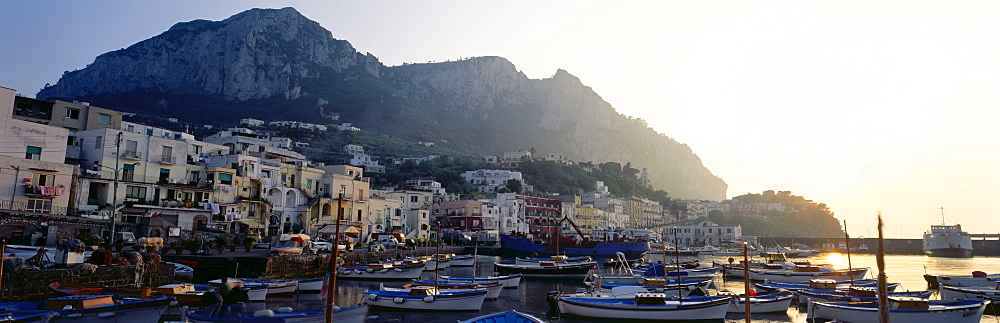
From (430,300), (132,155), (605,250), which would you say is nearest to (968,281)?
(430,300)

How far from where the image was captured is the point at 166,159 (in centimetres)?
5141

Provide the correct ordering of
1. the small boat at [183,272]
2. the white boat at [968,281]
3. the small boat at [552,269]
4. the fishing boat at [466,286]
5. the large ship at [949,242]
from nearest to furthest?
the fishing boat at [466,286] → the small boat at [183,272] → the white boat at [968,281] → the small boat at [552,269] → the large ship at [949,242]

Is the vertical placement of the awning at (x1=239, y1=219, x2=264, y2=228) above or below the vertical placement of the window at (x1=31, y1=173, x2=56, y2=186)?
below

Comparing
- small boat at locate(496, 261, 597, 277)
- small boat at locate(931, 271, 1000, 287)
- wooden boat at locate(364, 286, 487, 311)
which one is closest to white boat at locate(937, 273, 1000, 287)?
small boat at locate(931, 271, 1000, 287)

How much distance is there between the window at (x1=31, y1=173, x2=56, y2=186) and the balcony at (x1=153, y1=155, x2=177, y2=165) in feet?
27.5

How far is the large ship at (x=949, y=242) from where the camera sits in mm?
97438

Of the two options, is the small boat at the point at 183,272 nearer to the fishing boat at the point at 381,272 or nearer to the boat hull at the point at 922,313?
the fishing boat at the point at 381,272

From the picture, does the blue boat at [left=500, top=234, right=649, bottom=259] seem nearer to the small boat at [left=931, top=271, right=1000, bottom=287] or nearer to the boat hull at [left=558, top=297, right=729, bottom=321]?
the small boat at [left=931, top=271, right=1000, bottom=287]

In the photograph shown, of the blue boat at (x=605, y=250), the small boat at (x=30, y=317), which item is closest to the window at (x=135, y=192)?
the small boat at (x=30, y=317)

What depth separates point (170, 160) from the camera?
51.6 meters

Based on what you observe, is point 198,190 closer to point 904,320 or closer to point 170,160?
point 170,160

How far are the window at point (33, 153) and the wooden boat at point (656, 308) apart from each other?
4399 centimetres

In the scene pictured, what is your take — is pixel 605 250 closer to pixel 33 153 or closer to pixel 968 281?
pixel 968 281

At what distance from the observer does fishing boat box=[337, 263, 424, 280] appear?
41.6 meters
